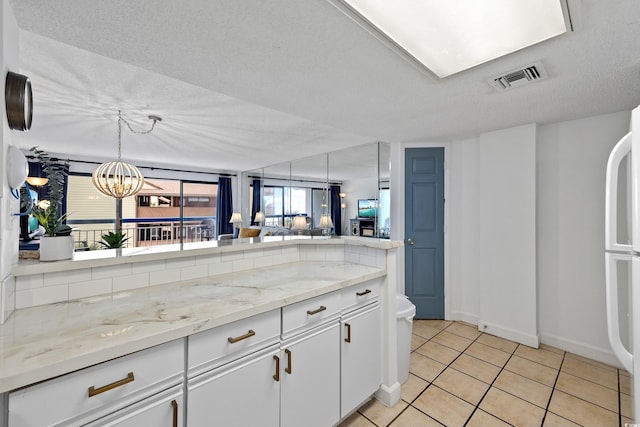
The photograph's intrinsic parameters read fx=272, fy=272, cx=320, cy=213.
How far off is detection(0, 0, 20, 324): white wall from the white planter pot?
9 centimetres

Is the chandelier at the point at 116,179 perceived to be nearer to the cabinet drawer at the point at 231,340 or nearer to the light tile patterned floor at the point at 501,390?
the cabinet drawer at the point at 231,340

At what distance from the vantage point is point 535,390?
2.03 metres

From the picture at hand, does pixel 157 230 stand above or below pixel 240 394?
above

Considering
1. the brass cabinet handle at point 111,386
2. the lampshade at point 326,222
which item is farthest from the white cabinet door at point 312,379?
the lampshade at point 326,222

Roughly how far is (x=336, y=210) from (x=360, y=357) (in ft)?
13.0

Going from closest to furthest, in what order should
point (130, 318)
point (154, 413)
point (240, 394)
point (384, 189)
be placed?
point (154, 413)
point (130, 318)
point (240, 394)
point (384, 189)

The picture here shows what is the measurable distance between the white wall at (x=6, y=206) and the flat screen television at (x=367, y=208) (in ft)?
12.4

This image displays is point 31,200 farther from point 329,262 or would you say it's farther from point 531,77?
point 531,77

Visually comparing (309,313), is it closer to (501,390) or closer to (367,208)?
(501,390)

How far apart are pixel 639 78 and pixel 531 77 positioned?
0.73m

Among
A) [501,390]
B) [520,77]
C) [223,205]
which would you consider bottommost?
[501,390]

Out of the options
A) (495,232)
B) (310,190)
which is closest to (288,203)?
(310,190)

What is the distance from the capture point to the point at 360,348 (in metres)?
1.69

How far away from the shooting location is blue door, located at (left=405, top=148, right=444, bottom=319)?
11.2ft
